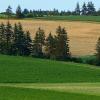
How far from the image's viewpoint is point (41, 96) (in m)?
16.0

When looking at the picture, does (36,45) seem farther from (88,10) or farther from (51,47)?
(88,10)

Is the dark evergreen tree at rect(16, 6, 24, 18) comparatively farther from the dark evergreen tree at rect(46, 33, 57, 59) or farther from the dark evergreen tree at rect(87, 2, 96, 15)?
the dark evergreen tree at rect(46, 33, 57, 59)

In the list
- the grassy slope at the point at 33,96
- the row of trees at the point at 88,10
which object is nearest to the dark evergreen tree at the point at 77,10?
the row of trees at the point at 88,10

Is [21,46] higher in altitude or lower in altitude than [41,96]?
lower

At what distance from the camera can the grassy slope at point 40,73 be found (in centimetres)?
3459

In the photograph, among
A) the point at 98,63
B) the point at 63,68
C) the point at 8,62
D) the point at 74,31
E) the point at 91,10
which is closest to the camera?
the point at 63,68

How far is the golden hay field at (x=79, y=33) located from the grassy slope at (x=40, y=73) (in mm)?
20542

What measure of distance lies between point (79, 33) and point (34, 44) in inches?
959

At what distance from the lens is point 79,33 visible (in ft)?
295

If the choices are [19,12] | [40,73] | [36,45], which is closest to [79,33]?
[36,45]

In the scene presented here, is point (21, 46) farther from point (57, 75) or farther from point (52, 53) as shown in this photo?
point (57, 75)

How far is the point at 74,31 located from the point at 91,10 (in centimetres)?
6498

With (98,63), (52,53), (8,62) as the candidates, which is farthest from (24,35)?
(8,62)

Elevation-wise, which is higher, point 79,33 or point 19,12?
point 19,12
